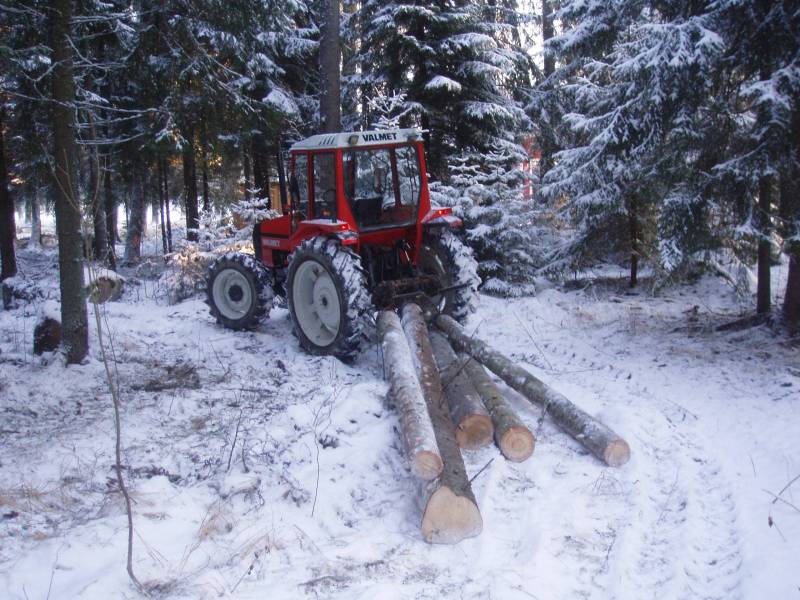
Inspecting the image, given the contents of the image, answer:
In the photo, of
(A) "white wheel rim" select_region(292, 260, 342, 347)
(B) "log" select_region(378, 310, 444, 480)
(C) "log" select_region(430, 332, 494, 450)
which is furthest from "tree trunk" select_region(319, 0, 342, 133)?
(C) "log" select_region(430, 332, 494, 450)

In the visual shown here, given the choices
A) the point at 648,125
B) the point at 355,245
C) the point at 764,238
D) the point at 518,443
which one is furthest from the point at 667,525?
the point at 648,125

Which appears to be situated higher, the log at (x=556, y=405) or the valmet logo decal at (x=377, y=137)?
the valmet logo decal at (x=377, y=137)

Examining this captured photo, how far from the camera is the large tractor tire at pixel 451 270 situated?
8148 mm

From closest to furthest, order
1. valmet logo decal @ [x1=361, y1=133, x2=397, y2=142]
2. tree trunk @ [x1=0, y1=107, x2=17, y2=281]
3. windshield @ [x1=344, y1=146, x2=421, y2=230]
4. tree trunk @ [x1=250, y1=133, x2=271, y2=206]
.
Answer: valmet logo decal @ [x1=361, y1=133, x2=397, y2=142]
windshield @ [x1=344, y1=146, x2=421, y2=230]
tree trunk @ [x1=0, y1=107, x2=17, y2=281]
tree trunk @ [x1=250, y1=133, x2=271, y2=206]

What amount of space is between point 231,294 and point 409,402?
5.07 meters

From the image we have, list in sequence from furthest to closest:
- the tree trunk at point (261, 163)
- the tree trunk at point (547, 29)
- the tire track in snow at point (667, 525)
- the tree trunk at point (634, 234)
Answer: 1. the tree trunk at point (547, 29)
2. the tree trunk at point (261, 163)
3. the tree trunk at point (634, 234)
4. the tire track in snow at point (667, 525)

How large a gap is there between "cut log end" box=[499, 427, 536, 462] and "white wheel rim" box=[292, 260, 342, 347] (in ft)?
10.1

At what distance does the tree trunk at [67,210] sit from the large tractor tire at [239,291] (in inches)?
89.5

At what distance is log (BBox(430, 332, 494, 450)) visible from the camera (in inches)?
205

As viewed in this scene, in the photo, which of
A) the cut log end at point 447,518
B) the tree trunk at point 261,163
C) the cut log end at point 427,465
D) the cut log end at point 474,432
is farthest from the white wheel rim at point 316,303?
the tree trunk at point 261,163

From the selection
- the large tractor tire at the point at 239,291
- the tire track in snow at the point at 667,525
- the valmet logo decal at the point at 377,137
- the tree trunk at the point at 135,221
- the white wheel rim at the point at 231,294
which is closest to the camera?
the tire track in snow at the point at 667,525

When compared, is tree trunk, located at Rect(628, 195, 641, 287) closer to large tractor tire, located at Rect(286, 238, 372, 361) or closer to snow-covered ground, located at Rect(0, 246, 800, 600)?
snow-covered ground, located at Rect(0, 246, 800, 600)

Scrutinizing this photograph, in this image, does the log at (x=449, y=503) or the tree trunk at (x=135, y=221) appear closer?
the log at (x=449, y=503)

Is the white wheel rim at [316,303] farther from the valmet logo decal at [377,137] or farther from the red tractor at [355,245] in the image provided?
the valmet logo decal at [377,137]
